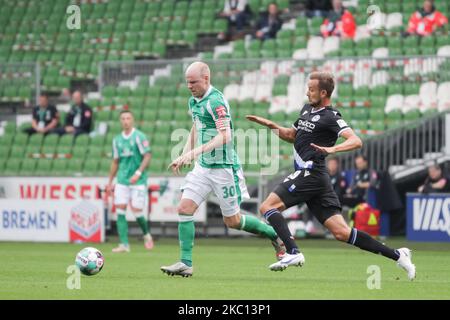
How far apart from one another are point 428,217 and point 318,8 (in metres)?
9.40

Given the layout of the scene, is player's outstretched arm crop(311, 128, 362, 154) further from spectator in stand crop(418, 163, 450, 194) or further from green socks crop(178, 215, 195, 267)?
spectator in stand crop(418, 163, 450, 194)

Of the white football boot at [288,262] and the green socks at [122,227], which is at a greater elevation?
the white football boot at [288,262]

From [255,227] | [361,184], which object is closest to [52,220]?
[361,184]

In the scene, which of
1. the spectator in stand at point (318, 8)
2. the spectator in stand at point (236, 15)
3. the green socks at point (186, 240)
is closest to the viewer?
the green socks at point (186, 240)

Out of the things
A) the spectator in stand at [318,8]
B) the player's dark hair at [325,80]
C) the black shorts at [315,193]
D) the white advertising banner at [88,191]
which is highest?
the spectator in stand at [318,8]

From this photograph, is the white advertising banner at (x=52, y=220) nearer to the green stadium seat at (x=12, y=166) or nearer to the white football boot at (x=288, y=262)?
the green stadium seat at (x=12, y=166)

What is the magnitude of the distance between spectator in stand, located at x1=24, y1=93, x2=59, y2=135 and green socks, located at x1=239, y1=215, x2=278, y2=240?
14325 millimetres

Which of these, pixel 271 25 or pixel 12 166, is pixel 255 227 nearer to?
pixel 12 166

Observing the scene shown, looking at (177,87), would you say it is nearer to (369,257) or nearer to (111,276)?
(369,257)

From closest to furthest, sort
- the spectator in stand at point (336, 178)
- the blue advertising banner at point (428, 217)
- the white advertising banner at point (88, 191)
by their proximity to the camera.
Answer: the blue advertising banner at point (428, 217)
the spectator in stand at point (336, 178)
the white advertising banner at point (88, 191)

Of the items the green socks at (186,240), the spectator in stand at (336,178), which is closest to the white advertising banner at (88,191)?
the spectator in stand at (336,178)

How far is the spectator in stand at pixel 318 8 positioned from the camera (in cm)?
2766

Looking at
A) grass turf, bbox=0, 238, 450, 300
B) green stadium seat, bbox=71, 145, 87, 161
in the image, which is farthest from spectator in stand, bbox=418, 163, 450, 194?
green stadium seat, bbox=71, 145, 87, 161

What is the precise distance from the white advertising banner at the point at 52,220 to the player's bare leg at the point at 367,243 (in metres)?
10.2
